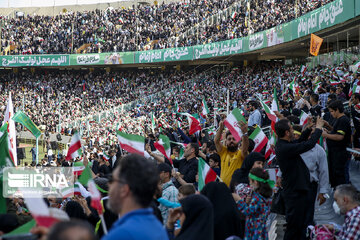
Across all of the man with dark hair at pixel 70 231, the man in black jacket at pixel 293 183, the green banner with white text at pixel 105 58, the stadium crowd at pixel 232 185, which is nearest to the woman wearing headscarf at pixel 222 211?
the stadium crowd at pixel 232 185

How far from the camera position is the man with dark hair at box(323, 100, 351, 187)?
6.62m

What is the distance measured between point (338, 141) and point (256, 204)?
228 cm

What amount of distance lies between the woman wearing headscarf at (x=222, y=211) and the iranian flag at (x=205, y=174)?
1.12 m

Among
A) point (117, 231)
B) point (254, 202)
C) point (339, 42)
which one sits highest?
point (339, 42)

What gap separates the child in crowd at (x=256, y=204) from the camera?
4.99 m

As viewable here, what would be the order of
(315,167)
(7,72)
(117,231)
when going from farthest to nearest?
(7,72) < (315,167) < (117,231)

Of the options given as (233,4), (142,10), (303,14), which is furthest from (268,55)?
(142,10)

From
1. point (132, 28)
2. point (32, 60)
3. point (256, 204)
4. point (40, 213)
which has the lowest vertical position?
point (256, 204)

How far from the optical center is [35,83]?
44312 millimetres

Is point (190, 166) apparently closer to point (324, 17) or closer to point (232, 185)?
point (232, 185)

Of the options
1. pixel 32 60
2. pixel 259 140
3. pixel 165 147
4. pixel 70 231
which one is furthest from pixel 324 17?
pixel 32 60

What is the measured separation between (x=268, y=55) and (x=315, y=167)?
90.0 ft

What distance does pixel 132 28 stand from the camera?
142ft

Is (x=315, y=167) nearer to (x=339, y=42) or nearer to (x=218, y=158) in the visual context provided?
(x=218, y=158)
